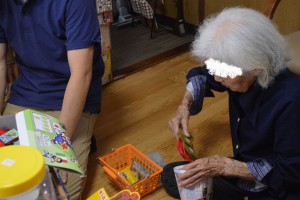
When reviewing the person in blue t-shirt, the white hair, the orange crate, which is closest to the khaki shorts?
the person in blue t-shirt

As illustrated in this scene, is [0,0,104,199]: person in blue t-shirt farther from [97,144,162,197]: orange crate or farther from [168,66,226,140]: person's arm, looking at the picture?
[168,66,226,140]: person's arm

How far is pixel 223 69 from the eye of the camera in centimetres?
112

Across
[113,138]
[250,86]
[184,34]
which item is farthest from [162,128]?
[184,34]

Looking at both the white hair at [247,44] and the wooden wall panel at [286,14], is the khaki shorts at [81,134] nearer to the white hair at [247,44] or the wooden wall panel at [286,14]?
the white hair at [247,44]

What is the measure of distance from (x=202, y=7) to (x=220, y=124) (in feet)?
4.58

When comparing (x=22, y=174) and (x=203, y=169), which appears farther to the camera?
(x=203, y=169)

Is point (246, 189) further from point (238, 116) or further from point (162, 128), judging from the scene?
point (162, 128)

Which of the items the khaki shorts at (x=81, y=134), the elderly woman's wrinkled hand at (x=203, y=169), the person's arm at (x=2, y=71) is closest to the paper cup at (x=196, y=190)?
the elderly woman's wrinkled hand at (x=203, y=169)

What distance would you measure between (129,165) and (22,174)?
1.39 metres

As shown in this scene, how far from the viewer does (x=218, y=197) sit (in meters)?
1.59

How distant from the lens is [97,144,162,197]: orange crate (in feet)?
5.53

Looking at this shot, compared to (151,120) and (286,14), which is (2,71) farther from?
(286,14)

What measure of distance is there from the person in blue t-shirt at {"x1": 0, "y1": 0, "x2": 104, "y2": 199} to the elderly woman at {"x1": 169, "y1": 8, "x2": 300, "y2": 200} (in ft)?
1.61

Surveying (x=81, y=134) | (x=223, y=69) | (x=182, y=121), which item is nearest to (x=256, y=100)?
(x=223, y=69)
